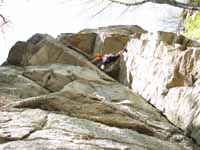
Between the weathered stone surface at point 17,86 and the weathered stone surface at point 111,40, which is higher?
the weathered stone surface at point 111,40

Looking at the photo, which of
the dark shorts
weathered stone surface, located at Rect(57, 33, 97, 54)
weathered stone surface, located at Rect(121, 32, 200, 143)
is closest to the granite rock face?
weathered stone surface, located at Rect(121, 32, 200, 143)

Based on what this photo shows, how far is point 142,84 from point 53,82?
97.0 inches

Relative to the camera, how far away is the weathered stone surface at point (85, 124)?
5.14 metres

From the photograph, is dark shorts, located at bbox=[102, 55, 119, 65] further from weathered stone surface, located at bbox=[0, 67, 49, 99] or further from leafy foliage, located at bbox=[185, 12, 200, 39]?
weathered stone surface, located at bbox=[0, 67, 49, 99]

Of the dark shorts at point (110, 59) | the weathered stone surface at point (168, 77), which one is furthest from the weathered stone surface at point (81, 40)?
the weathered stone surface at point (168, 77)

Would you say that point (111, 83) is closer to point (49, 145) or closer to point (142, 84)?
point (142, 84)

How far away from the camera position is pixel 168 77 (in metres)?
9.02

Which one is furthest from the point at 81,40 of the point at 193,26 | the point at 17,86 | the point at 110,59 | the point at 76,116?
the point at 76,116

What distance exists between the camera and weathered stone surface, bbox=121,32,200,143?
24.8ft

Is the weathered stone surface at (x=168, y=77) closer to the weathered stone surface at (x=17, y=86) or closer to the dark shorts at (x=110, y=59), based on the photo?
the dark shorts at (x=110, y=59)

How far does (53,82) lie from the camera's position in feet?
35.8

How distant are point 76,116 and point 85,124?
663 mm

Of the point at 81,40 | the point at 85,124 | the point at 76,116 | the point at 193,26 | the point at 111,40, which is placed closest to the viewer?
the point at 85,124

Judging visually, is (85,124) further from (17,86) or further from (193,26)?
(193,26)
